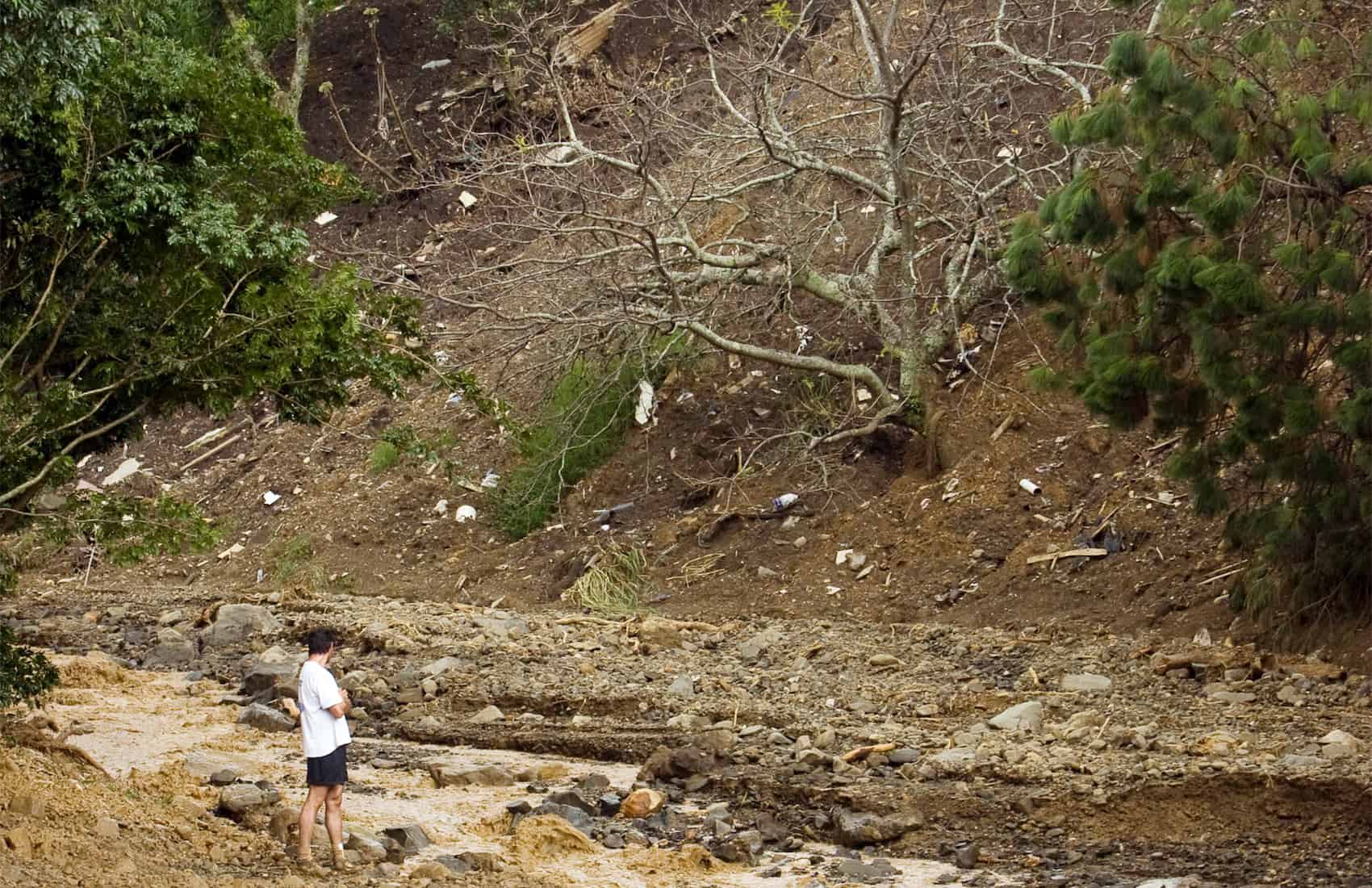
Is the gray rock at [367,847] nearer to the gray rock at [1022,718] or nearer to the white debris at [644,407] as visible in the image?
the gray rock at [1022,718]

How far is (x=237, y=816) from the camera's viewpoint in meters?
7.84

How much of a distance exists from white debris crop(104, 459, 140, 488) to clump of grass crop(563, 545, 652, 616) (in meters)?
9.35

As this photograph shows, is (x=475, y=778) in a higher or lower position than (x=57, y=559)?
higher

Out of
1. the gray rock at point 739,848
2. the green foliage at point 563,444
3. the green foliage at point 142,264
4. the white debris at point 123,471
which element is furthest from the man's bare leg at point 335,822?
the white debris at point 123,471

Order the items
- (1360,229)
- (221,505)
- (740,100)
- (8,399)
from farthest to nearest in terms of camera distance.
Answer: (221,505), (740,100), (1360,229), (8,399)

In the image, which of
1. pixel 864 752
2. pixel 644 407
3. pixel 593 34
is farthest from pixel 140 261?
pixel 593 34

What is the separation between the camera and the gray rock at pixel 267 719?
1031 centimetres

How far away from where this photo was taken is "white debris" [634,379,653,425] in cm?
1735

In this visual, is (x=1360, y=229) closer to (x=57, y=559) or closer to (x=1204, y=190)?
(x=1204, y=190)

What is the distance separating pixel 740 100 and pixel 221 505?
8.38 metres

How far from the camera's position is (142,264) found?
8.48 meters

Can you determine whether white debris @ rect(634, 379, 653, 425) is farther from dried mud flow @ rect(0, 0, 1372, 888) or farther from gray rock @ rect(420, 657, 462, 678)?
gray rock @ rect(420, 657, 462, 678)

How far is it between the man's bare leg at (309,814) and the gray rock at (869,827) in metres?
2.38

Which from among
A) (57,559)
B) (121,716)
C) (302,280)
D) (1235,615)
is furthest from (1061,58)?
(57,559)
